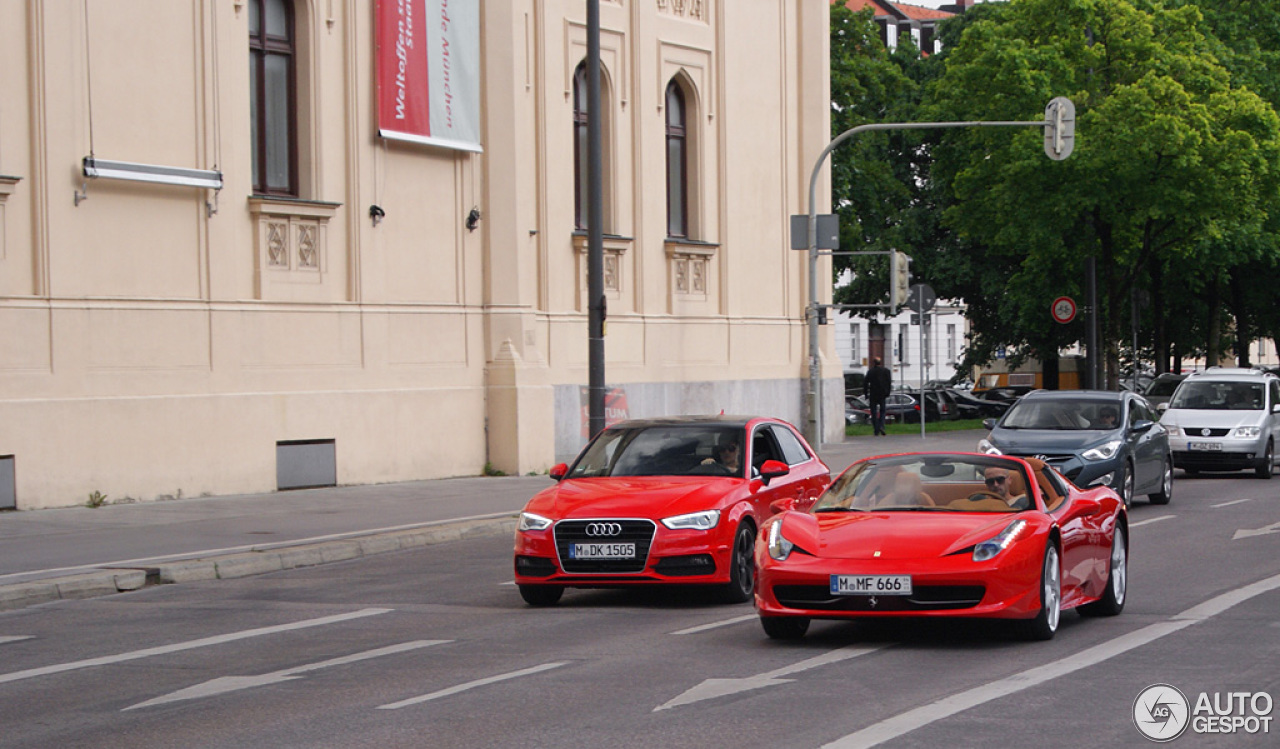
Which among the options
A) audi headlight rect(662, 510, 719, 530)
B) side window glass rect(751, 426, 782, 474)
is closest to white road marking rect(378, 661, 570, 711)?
audi headlight rect(662, 510, 719, 530)

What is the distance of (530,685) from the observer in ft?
29.9

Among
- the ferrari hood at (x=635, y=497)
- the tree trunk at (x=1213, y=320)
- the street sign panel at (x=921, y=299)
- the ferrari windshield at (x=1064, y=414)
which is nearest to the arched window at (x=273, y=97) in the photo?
the ferrari windshield at (x=1064, y=414)

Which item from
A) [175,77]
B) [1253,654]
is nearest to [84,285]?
[175,77]

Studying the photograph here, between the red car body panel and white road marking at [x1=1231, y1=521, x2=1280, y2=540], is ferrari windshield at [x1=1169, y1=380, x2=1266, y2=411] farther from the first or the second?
the red car body panel

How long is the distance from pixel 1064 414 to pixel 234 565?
37.4ft

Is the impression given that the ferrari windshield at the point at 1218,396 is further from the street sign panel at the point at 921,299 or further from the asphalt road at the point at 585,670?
the asphalt road at the point at 585,670

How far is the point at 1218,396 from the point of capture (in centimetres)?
2938

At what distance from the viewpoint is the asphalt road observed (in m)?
7.82

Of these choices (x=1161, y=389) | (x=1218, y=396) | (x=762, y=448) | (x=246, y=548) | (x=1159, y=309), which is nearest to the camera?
(x=762, y=448)

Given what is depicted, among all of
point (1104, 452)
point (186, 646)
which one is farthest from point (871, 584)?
point (1104, 452)

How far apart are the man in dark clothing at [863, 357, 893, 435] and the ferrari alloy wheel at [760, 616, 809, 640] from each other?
104 feet

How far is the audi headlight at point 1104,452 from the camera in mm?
21078

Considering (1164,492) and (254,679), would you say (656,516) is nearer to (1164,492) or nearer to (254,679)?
(254,679)

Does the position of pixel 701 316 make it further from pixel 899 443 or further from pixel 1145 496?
pixel 1145 496
